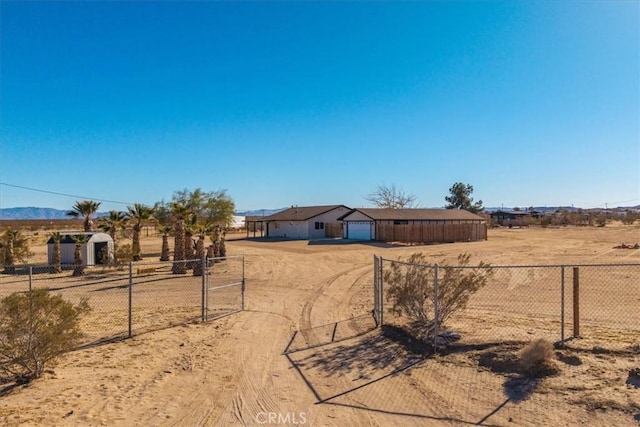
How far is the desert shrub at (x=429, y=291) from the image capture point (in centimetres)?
1052

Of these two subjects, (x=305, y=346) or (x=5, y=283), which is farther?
(x=5, y=283)

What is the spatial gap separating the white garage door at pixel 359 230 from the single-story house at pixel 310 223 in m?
2.93

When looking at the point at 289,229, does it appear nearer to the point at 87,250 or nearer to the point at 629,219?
the point at 87,250

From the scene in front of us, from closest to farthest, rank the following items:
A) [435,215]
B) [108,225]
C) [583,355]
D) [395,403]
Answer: [395,403]
[583,355]
[108,225]
[435,215]

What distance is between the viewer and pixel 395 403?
701 cm

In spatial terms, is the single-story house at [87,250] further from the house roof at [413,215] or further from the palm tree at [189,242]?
the house roof at [413,215]

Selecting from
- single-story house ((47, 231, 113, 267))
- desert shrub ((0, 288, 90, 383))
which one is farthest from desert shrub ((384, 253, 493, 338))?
single-story house ((47, 231, 113, 267))

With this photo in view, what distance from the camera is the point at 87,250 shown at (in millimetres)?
26609

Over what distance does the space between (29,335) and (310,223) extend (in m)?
48.6

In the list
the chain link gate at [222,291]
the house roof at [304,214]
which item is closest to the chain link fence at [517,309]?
the chain link gate at [222,291]

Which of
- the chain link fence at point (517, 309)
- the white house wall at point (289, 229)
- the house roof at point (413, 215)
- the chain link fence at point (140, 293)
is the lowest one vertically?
the chain link fence at point (140, 293)

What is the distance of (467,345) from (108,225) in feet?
98.1

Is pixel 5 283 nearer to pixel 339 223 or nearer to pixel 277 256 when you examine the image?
pixel 277 256

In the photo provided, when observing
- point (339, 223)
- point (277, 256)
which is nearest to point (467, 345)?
point (277, 256)
